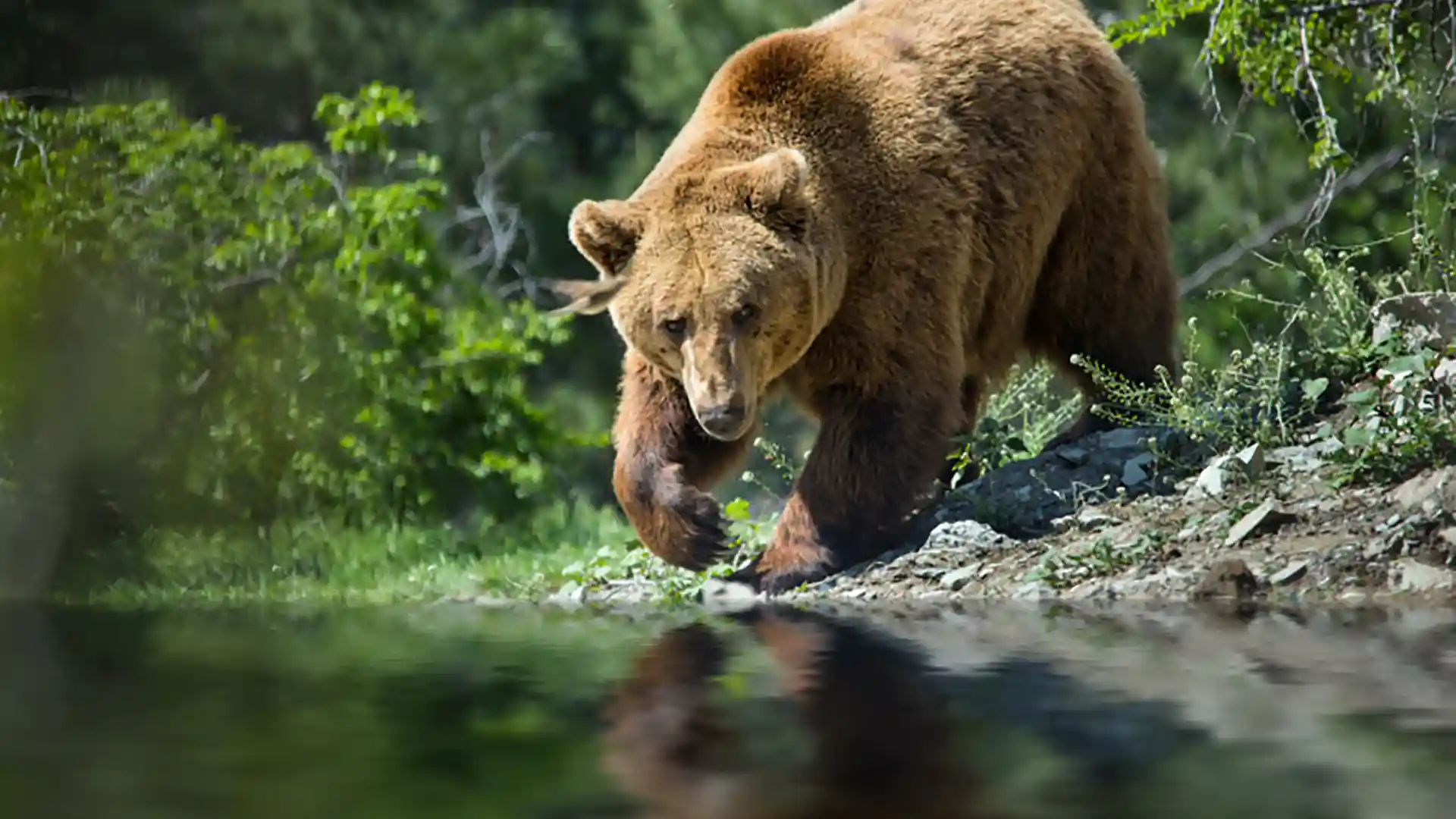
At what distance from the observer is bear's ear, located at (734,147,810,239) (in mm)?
6031

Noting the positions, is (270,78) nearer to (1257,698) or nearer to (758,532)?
(758,532)

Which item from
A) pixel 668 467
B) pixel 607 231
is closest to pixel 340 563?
pixel 668 467

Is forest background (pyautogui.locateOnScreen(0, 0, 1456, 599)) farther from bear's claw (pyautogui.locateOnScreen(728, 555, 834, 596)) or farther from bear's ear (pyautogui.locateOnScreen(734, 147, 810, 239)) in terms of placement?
bear's ear (pyautogui.locateOnScreen(734, 147, 810, 239))

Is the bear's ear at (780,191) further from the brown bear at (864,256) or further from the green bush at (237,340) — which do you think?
the green bush at (237,340)

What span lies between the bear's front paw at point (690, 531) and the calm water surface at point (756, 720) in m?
1.06

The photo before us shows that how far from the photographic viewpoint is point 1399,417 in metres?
6.09

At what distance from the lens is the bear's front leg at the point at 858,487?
6191 mm

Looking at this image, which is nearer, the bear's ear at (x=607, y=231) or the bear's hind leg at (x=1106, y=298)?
the bear's ear at (x=607, y=231)

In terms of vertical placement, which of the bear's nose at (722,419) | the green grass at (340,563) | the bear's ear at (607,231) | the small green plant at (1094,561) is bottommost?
the green grass at (340,563)

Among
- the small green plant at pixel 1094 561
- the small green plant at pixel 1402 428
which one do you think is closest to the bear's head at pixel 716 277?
the small green plant at pixel 1094 561

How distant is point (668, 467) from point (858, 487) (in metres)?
0.62

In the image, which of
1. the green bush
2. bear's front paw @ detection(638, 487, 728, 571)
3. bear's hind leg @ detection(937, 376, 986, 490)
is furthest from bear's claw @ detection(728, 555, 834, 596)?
the green bush

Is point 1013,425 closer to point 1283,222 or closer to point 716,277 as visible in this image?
point 1283,222

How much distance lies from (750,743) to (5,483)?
611cm
